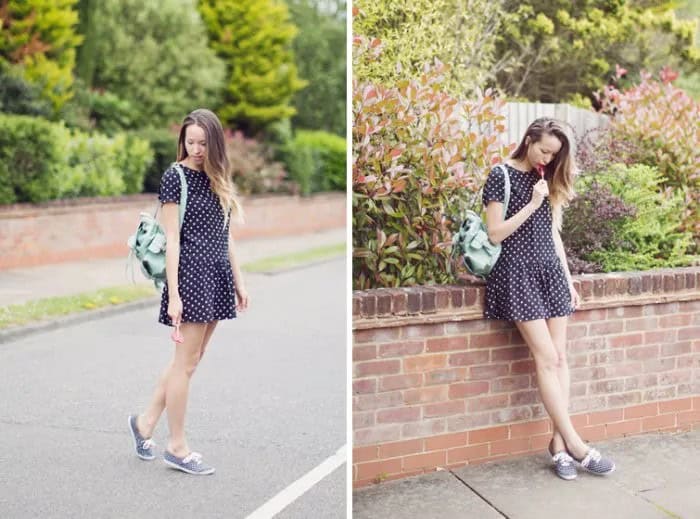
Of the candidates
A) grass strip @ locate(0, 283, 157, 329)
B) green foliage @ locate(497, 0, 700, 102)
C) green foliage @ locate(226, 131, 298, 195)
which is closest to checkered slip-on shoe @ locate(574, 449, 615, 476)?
green foliage @ locate(497, 0, 700, 102)

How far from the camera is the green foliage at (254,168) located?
57.7 feet

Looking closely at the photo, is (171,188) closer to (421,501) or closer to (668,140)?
(421,501)

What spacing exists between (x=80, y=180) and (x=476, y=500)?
9.66 metres

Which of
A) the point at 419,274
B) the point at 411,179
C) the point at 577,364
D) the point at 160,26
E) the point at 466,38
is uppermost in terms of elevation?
the point at 160,26

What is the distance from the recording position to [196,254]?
4.07 meters

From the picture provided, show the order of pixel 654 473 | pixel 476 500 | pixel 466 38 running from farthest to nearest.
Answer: pixel 466 38, pixel 654 473, pixel 476 500

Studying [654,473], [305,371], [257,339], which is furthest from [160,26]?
[654,473]

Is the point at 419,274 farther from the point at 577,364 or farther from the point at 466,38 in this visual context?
the point at 466,38

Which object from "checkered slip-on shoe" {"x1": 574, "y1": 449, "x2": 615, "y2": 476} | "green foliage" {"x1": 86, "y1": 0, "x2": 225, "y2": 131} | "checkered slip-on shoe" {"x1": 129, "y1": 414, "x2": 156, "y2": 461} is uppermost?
"green foliage" {"x1": 86, "y1": 0, "x2": 225, "y2": 131}

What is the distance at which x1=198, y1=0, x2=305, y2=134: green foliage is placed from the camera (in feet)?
59.7

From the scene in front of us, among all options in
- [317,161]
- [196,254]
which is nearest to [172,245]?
[196,254]

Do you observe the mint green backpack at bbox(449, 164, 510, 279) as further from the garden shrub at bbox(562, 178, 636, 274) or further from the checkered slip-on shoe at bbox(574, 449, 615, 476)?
the garden shrub at bbox(562, 178, 636, 274)

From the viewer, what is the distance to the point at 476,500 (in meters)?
4.23

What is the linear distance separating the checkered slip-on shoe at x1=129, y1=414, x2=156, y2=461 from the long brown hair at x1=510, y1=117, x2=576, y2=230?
2.19 metres
